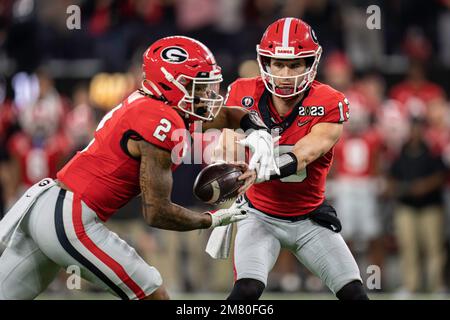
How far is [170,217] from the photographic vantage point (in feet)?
15.2

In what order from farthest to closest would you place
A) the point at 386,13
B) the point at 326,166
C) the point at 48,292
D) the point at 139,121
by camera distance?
the point at 386,13, the point at 48,292, the point at 326,166, the point at 139,121

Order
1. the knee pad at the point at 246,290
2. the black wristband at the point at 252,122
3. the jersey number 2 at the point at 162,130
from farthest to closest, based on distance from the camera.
A: the black wristband at the point at 252,122 < the knee pad at the point at 246,290 < the jersey number 2 at the point at 162,130

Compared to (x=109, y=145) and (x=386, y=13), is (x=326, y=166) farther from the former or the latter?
(x=386, y=13)

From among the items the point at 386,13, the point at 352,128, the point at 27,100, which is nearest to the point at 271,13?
the point at 386,13

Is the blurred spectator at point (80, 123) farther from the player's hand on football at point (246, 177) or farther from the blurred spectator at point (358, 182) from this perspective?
the player's hand on football at point (246, 177)

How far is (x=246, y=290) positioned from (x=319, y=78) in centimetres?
553

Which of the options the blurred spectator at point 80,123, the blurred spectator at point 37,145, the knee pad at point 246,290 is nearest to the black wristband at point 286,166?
the knee pad at point 246,290

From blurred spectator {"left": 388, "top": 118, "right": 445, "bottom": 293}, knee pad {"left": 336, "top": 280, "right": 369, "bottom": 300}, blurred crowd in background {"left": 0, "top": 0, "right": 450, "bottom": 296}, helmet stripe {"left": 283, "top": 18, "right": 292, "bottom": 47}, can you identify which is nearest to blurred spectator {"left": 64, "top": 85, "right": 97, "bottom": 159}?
blurred crowd in background {"left": 0, "top": 0, "right": 450, "bottom": 296}

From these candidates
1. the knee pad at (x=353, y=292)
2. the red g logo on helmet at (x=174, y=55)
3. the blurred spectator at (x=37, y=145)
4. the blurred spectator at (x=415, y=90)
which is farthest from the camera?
the blurred spectator at (x=415, y=90)

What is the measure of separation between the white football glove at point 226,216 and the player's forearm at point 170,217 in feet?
0.25

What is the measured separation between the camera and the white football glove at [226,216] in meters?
4.84

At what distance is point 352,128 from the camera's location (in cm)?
948

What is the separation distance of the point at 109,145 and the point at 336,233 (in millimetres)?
1417

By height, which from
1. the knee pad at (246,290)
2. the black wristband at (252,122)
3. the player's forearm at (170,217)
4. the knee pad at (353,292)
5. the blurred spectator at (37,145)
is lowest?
the blurred spectator at (37,145)
